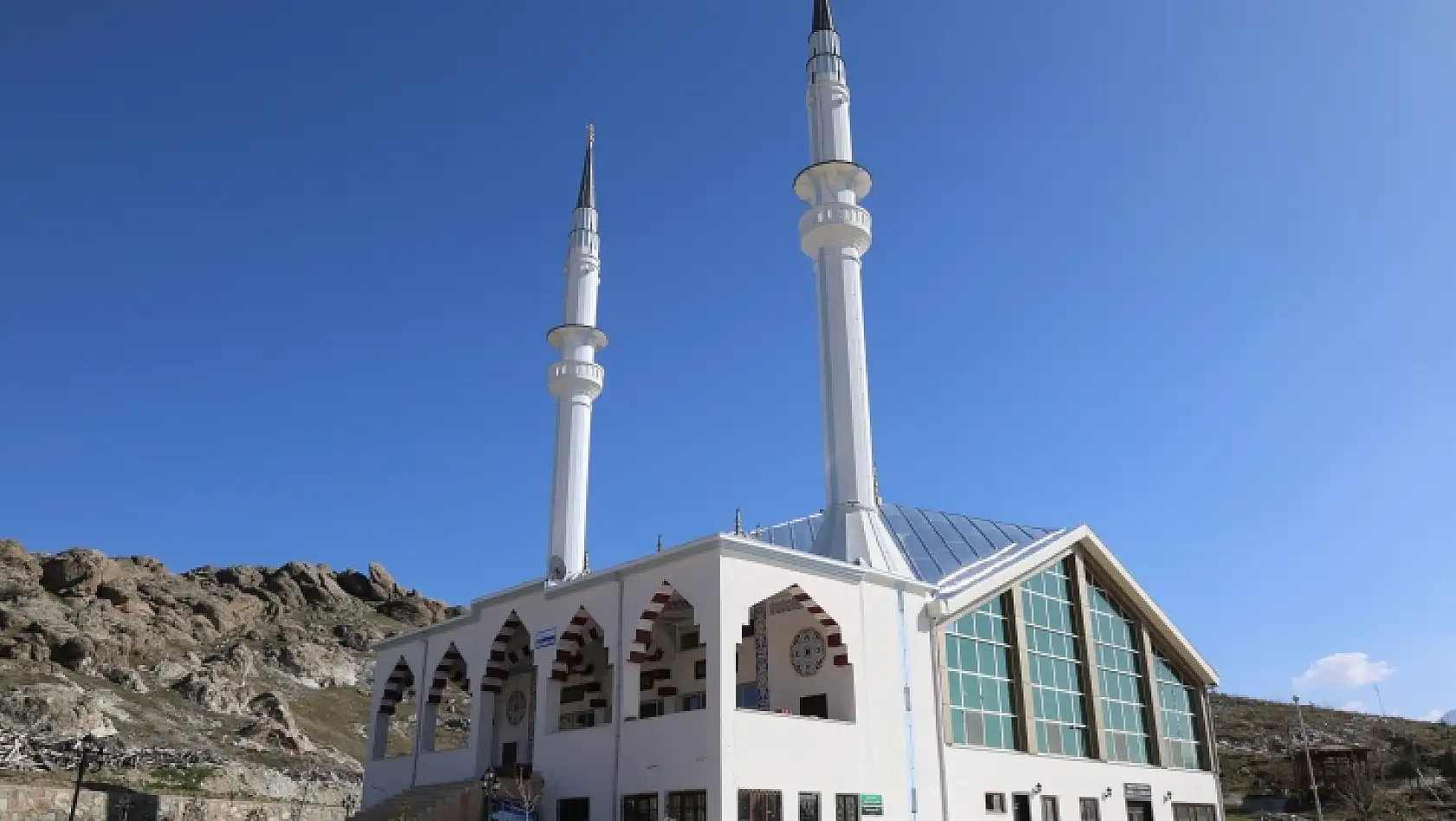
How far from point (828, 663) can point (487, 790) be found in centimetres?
695

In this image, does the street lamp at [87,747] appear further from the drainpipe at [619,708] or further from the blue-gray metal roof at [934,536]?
the blue-gray metal roof at [934,536]

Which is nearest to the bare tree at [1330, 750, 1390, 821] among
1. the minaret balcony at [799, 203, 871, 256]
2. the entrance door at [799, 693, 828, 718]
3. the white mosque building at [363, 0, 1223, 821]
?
the white mosque building at [363, 0, 1223, 821]

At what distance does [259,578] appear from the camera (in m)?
73.4

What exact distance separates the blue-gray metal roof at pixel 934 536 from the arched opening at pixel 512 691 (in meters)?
6.73

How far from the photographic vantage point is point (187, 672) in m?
51.3

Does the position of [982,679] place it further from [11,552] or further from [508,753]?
[11,552]

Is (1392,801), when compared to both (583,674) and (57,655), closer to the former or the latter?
(583,674)

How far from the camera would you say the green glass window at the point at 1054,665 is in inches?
989

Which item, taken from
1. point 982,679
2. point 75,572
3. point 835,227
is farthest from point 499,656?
point 75,572

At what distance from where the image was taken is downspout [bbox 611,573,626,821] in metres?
20.0

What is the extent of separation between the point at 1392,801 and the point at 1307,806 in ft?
9.67

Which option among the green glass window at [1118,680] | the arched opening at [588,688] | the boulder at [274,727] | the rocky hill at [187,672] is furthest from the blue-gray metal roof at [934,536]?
the boulder at [274,727]

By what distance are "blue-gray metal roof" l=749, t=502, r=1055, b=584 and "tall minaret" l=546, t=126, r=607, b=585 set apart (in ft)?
16.3

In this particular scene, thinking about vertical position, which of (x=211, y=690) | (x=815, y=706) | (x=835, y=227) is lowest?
(x=815, y=706)
